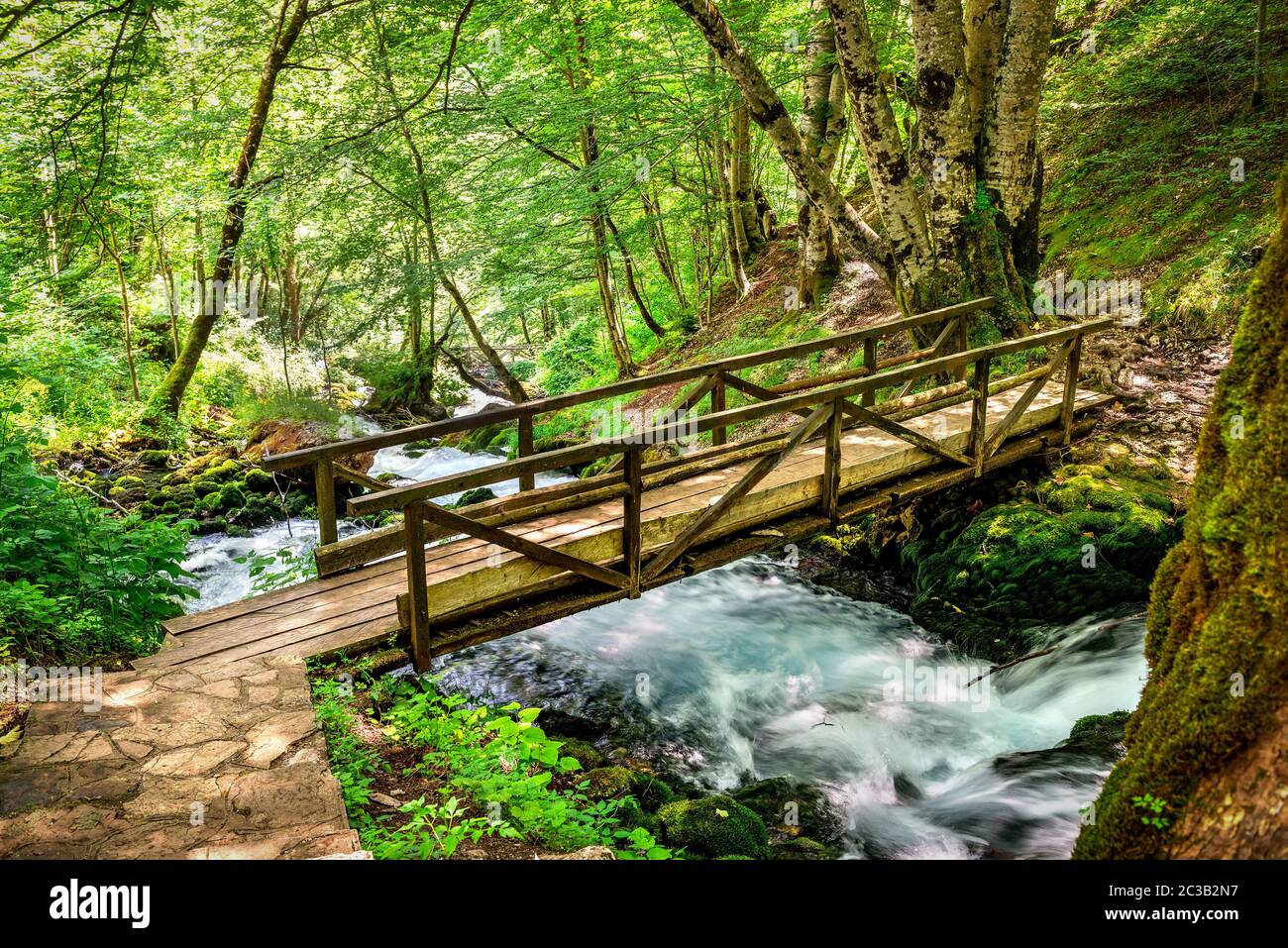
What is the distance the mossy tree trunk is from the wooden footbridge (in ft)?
10.5

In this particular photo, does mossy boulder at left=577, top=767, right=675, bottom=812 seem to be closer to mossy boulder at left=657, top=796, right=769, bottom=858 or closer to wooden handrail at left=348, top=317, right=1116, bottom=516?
mossy boulder at left=657, top=796, right=769, bottom=858

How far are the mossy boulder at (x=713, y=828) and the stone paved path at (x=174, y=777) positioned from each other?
2.17 m

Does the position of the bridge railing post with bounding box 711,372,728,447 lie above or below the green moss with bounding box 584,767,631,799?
above

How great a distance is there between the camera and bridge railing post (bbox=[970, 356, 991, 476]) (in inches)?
292

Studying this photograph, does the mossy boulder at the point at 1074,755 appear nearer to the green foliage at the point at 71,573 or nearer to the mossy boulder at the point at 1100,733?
the mossy boulder at the point at 1100,733

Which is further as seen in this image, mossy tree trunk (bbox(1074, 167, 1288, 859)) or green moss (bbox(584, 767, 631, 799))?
green moss (bbox(584, 767, 631, 799))

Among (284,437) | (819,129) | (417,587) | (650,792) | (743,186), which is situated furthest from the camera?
(743,186)

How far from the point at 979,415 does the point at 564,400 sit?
4.06 meters

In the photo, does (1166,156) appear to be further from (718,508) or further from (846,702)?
(718,508)

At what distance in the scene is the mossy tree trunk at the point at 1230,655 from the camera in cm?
239

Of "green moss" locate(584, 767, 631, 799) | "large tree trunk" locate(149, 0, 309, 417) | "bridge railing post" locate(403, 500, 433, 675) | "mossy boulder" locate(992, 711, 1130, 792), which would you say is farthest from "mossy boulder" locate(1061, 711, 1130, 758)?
"large tree trunk" locate(149, 0, 309, 417)

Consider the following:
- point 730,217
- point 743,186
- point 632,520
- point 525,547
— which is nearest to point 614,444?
point 632,520

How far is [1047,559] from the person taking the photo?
7.40 m

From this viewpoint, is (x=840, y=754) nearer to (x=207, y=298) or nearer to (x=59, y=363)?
(x=59, y=363)
